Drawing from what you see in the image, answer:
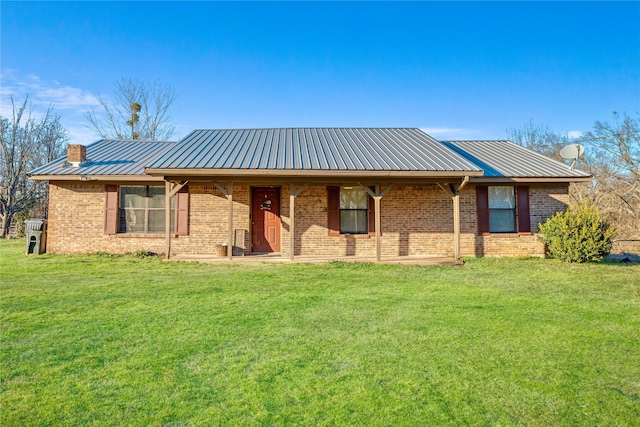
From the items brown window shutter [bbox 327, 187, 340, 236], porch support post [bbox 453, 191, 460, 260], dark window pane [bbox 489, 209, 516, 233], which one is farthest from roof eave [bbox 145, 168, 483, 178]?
dark window pane [bbox 489, 209, 516, 233]

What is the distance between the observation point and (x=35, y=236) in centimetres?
1058

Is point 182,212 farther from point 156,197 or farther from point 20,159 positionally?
point 20,159

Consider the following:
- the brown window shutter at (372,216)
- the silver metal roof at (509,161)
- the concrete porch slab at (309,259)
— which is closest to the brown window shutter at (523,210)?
the silver metal roof at (509,161)

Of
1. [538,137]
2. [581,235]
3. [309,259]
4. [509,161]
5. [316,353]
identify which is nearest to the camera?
[316,353]

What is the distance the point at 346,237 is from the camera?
1059 cm

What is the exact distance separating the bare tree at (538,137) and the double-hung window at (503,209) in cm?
2003

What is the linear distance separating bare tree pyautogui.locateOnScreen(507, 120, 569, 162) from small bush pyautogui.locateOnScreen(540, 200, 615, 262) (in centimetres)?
2076

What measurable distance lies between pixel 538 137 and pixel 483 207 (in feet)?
75.0

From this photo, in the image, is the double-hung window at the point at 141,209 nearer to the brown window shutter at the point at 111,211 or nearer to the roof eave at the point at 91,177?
the brown window shutter at the point at 111,211

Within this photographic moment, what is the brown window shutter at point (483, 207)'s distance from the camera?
10.8 m

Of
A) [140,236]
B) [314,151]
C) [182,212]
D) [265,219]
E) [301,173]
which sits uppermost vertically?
[314,151]

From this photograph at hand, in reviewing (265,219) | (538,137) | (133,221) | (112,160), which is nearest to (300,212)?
(265,219)

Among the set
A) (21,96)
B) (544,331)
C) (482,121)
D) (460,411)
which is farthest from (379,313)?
(21,96)

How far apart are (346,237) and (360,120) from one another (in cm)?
1237
